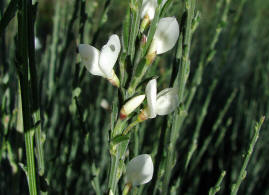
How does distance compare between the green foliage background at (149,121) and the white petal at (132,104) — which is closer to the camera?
the white petal at (132,104)

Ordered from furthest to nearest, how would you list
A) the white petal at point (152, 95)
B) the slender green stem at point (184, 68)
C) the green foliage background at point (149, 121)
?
1. the green foliage background at point (149, 121)
2. the slender green stem at point (184, 68)
3. the white petal at point (152, 95)

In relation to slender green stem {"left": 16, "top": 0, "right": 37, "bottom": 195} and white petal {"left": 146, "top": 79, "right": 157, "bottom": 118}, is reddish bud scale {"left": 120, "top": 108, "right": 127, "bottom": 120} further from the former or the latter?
slender green stem {"left": 16, "top": 0, "right": 37, "bottom": 195}

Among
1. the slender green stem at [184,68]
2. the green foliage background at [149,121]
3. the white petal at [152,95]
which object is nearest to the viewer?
the white petal at [152,95]

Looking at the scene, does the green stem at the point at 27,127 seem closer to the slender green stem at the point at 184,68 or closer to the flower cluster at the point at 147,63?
the flower cluster at the point at 147,63

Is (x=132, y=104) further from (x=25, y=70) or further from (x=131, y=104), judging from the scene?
(x=25, y=70)

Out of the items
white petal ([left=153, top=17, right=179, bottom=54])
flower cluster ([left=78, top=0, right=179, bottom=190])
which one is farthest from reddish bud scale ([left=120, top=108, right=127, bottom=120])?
white petal ([left=153, top=17, right=179, bottom=54])

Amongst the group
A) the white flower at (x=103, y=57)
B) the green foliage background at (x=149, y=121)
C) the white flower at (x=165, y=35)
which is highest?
the white flower at (x=165, y=35)

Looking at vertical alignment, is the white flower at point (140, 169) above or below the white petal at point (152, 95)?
below

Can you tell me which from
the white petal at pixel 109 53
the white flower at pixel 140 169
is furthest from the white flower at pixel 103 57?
the white flower at pixel 140 169
